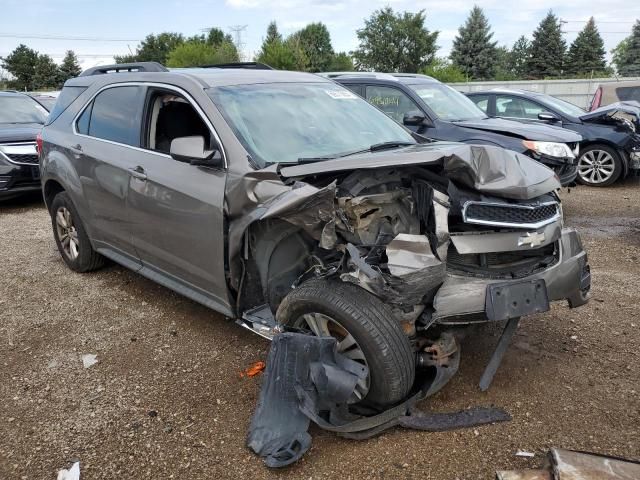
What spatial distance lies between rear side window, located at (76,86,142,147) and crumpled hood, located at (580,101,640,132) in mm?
7908

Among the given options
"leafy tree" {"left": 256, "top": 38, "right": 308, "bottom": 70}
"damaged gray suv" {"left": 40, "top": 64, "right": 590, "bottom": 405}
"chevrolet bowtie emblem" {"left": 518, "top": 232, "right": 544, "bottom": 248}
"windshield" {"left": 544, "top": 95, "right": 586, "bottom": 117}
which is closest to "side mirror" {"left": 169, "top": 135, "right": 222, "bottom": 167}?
"damaged gray suv" {"left": 40, "top": 64, "right": 590, "bottom": 405}

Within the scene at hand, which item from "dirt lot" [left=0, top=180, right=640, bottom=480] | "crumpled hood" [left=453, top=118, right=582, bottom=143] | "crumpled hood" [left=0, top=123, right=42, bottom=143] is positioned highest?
"crumpled hood" [left=453, top=118, right=582, bottom=143]

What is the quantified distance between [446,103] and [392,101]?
80 cm

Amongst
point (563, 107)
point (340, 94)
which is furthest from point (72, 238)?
point (563, 107)

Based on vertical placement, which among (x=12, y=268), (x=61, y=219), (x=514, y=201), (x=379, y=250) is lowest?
(x=12, y=268)

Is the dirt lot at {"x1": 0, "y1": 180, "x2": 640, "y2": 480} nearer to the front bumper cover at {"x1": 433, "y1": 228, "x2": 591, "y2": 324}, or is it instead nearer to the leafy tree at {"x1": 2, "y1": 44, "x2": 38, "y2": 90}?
the front bumper cover at {"x1": 433, "y1": 228, "x2": 591, "y2": 324}

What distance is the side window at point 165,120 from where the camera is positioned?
409 centimetres

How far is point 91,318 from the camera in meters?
4.50

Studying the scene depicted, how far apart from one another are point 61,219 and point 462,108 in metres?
5.56

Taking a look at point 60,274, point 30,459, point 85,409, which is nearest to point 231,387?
point 85,409

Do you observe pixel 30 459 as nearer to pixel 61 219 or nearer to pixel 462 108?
pixel 61 219

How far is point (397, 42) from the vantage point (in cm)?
5394

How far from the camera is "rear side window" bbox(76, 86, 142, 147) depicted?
4.28 meters

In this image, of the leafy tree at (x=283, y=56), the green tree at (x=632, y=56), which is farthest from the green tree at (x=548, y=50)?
the leafy tree at (x=283, y=56)
